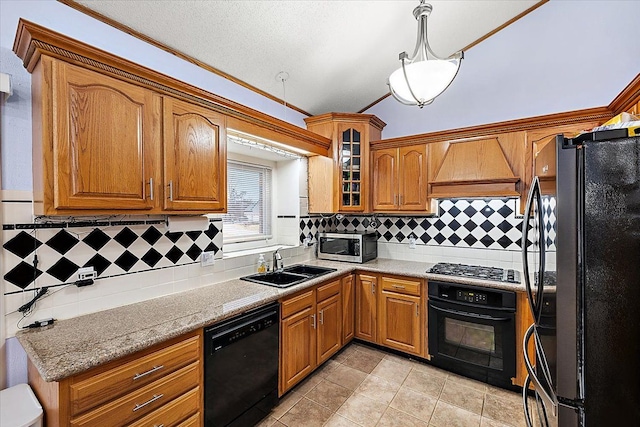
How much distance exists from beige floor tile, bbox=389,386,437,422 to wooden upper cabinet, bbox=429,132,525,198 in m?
1.76

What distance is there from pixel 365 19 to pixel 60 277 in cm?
268

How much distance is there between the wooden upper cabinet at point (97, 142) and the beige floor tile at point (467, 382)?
9.00 ft

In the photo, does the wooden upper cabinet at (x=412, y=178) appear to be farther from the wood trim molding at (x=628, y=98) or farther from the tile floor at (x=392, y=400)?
the tile floor at (x=392, y=400)

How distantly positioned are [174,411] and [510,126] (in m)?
3.18

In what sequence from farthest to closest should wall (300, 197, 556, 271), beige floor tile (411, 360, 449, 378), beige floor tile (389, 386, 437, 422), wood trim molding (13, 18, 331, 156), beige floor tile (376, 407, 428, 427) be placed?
wall (300, 197, 556, 271) → beige floor tile (411, 360, 449, 378) → beige floor tile (389, 386, 437, 422) → beige floor tile (376, 407, 428, 427) → wood trim molding (13, 18, 331, 156)

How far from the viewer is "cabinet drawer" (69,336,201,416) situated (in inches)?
46.1

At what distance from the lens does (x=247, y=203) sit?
10.2ft

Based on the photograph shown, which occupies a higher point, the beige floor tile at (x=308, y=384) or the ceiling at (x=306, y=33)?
the ceiling at (x=306, y=33)

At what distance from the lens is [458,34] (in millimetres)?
2807

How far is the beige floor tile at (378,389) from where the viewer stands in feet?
7.57

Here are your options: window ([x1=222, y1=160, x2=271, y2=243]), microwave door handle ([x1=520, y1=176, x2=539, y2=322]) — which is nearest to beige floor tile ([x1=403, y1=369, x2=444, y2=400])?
microwave door handle ([x1=520, y1=176, x2=539, y2=322])

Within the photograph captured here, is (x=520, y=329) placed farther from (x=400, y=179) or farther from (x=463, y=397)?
(x=400, y=179)

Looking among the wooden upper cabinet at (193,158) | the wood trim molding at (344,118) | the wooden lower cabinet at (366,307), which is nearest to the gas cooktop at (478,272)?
the wooden lower cabinet at (366,307)

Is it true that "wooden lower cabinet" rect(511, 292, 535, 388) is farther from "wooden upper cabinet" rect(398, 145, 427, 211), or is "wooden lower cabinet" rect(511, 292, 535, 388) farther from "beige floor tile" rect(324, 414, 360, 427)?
"beige floor tile" rect(324, 414, 360, 427)
